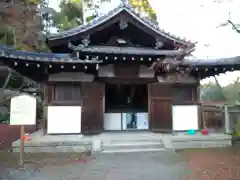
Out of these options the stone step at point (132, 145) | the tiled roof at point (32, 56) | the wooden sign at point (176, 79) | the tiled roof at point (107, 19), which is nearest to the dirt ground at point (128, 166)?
the stone step at point (132, 145)

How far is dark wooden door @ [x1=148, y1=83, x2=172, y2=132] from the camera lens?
938 cm

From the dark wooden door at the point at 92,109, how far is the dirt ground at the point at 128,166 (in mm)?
1530

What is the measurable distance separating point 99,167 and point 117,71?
446 centimetres

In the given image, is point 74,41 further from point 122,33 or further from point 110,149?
point 110,149

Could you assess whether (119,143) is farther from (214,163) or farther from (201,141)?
(214,163)

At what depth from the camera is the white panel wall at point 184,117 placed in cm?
974

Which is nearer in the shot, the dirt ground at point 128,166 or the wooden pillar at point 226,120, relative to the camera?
the dirt ground at point 128,166

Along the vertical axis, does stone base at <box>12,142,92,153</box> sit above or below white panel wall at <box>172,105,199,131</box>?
below

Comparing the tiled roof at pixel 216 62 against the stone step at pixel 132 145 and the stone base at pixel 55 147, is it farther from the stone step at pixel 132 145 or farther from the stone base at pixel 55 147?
the stone base at pixel 55 147

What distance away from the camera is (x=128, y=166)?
6172 mm

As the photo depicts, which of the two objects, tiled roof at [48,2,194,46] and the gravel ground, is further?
tiled roof at [48,2,194,46]

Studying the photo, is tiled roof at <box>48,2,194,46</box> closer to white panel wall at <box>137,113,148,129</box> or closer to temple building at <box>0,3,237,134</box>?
temple building at <box>0,3,237,134</box>

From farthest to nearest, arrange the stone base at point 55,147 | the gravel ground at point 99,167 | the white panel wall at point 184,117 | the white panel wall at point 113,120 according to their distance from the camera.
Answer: the white panel wall at point 113,120 < the white panel wall at point 184,117 < the stone base at point 55,147 < the gravel ground at point 99,167

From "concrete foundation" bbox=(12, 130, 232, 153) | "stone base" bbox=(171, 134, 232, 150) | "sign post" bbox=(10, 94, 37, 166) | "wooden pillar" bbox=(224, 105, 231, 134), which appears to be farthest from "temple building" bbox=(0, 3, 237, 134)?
"sign post" bbox=(10, 94, 37, 166)
